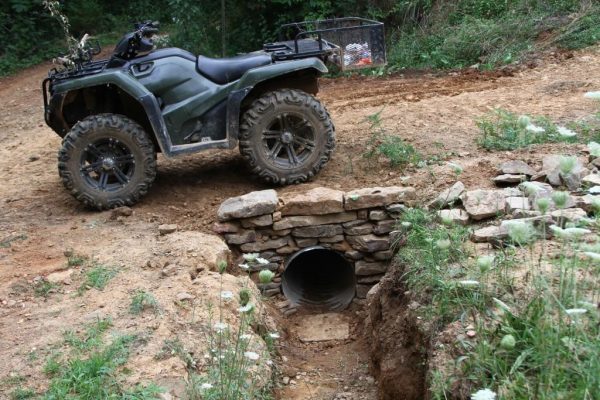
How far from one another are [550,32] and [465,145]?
4082 millimetres

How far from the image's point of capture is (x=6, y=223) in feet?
20.3

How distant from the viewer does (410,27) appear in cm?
1127

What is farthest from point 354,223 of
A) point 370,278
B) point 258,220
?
point 258,220

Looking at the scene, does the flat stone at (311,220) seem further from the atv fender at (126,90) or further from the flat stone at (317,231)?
the atv fender at (126,90)

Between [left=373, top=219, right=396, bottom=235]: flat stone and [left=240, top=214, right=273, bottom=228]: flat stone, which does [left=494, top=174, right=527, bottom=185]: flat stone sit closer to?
[left=373, top=219, right=396, bottom=235]: flat stone

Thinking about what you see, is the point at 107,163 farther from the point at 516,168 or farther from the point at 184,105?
the point at 516,168

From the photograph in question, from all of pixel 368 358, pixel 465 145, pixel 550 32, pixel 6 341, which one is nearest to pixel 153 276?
pixel 6 341

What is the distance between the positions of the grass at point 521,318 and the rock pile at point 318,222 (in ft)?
5.52

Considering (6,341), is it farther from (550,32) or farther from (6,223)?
(550,32)

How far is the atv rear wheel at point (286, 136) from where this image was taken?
6152 millimetres

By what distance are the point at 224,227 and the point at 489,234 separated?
236 cm

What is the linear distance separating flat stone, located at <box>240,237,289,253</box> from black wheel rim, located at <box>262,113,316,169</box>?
657 millimetres

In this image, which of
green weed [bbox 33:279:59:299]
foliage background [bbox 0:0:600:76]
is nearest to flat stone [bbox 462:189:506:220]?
green weed [bbox 33:279:59:299]

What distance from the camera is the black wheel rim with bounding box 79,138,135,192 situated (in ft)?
19.9
